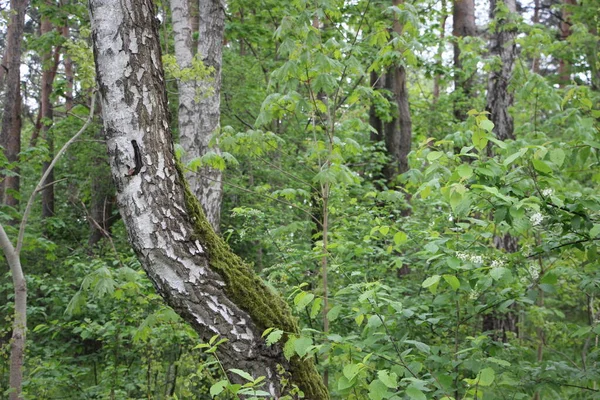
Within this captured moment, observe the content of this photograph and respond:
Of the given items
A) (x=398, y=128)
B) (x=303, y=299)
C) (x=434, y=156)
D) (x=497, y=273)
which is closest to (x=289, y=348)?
(x=303, y=299)

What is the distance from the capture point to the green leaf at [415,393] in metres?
2.56

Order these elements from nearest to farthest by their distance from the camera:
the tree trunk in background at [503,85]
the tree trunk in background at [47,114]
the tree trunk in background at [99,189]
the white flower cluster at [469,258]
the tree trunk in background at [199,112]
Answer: the white flower cluster at [469,258] → the tree trunk in background at [199,112] → the tree trunk in background at [503,85] → the tree trunk in background at [99,189] → the tree trunk in background at [47,114]

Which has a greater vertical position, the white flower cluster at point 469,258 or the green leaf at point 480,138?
the green leaf at point 480,138

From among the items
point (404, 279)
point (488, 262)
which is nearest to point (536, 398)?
point (404, 279)

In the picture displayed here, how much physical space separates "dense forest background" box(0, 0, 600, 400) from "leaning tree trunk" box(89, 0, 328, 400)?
0.46 ft

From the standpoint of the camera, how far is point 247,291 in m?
3.24

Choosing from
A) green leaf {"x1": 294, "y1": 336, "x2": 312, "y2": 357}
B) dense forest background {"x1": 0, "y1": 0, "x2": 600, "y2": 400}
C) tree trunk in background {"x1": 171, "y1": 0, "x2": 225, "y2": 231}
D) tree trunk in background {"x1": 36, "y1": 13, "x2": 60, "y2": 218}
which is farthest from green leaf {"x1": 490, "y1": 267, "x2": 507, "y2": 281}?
tree trunk in background {"x1": 36, "y1": 13, "x2": 60, "y2": 218}

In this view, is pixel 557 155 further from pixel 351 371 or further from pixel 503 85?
pixel 503 85

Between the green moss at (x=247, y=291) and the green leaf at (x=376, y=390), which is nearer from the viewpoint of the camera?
the green leaf at (x=376, y=390)

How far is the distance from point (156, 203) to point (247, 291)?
0.70 meters

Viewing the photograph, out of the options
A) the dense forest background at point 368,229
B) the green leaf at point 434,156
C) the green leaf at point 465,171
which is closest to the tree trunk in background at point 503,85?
the dense forest background at point 368,229

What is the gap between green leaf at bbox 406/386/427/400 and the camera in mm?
2557

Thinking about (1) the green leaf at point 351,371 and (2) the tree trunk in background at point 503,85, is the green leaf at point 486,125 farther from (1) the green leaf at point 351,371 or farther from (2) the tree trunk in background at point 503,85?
(2) the tree trunk in background at point 503,85

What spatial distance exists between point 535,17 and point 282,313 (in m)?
19.2
